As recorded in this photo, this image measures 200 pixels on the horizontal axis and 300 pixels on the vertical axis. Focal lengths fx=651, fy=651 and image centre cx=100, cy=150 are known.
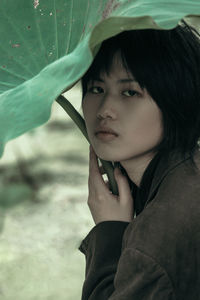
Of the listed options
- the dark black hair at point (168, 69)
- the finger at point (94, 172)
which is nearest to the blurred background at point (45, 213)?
the finger at point (94, 172)

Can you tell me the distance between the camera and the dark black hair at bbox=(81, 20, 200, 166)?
1226mm

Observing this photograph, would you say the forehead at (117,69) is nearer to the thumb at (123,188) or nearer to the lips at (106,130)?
the lips at (106,130)

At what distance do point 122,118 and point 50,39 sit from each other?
0.85 feet

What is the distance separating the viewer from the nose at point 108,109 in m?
1.21

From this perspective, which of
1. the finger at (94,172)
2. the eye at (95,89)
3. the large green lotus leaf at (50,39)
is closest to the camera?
the large green lotus leaf at (50,39)

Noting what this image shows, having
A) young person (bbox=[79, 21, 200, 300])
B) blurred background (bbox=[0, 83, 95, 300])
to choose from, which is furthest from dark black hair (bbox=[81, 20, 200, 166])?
blurred background (bbox=[0, 83, 95, 300])

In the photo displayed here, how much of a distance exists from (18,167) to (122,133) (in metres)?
2.66

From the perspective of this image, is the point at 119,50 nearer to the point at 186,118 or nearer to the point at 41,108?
the point at 186,118

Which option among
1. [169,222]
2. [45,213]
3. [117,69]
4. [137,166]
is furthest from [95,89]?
[45,213]

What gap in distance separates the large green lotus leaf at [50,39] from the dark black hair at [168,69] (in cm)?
6

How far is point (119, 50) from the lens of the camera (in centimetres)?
124

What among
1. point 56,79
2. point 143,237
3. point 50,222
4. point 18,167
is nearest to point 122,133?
point 143,237

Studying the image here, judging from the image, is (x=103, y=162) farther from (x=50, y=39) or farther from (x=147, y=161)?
(x=50, y=39)

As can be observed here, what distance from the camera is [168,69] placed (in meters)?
1.25
